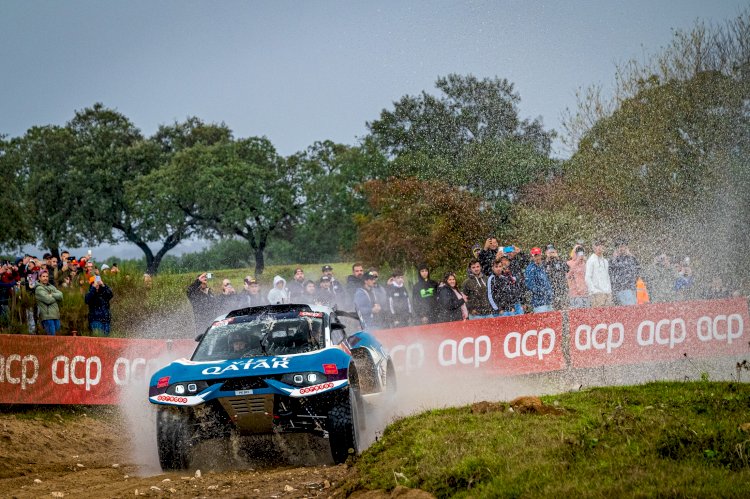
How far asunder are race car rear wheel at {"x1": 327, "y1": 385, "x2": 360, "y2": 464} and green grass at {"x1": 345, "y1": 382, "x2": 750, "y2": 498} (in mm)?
427

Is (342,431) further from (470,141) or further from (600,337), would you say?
(470,141)

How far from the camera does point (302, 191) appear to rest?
69.1m

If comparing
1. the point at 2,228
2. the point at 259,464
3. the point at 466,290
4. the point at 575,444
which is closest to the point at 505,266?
the point at 466,290

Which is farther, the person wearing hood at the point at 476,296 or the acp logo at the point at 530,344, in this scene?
the person wearing hood at the point at 476,296

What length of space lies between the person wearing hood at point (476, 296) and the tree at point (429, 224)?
60.3 ft

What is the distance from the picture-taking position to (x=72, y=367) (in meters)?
14.6

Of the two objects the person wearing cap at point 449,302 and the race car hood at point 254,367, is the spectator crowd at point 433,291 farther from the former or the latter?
the race car hood at point 254,367

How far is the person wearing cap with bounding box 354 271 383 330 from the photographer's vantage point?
19.0m

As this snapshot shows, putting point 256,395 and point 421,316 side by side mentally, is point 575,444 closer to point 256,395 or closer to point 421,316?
point 256,395

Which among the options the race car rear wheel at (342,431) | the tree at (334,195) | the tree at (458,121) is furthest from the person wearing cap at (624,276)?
the tree at (334,195)

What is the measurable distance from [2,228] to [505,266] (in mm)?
35877

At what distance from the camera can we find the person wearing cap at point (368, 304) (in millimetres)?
19031

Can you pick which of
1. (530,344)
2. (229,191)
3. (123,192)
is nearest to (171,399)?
(530,344)

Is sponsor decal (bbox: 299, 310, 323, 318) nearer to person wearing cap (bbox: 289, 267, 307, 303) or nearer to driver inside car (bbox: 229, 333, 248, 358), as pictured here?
driver inside car (bbox: 229, 333, 248, 358)
